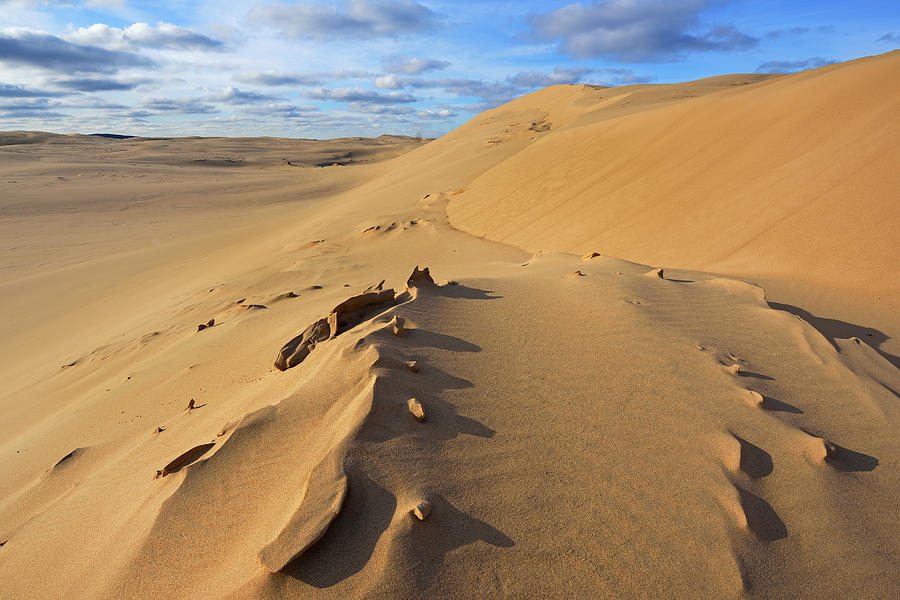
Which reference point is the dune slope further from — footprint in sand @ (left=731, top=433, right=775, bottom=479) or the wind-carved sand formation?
footprint in sand @ (left=731, top=433, right=775, bottom=479)

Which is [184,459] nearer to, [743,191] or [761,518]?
[761,518]

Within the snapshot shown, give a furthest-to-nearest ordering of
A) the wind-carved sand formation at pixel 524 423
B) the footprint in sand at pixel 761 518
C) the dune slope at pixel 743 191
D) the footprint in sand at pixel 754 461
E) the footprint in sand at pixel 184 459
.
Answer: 1. the dune slope at pixel 743 191
2. the footprint in sand at pixel 184 459
3. the footprint in sand at pixel 754 461
4. the footprint in sand at pixel 761 518
5. the wind-carved sand formation at pixel 524 423

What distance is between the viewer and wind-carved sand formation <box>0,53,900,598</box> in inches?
60.1

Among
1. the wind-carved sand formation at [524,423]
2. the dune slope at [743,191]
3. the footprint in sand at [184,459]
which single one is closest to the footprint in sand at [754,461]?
the wind-carved sand formation at [524,423]

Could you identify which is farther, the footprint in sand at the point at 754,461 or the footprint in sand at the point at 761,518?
the footprint in sand at the point at 754,461

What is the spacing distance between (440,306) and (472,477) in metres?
1.40

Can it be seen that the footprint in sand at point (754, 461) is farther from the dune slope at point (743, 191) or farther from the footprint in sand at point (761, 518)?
the dune slope at point (743, 191)

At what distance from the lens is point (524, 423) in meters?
2.03

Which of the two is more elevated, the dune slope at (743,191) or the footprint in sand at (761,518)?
the dune slope at (743,191)

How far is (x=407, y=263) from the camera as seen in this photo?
272 inches

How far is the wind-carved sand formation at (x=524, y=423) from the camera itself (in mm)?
1526

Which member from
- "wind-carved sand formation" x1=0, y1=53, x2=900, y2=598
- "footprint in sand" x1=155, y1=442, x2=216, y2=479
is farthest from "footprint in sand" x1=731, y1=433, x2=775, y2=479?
"footprint in sand" x1=155, y1=442, x2=216, y2=479

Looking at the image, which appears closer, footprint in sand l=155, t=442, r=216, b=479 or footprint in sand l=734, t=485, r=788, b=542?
footprint in sand l=734, t=485, r=788, b=542

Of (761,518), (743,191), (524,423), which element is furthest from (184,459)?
(743,191)
